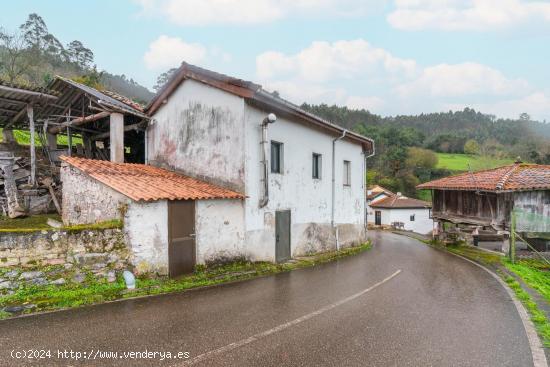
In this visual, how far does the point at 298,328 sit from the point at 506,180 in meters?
15.3

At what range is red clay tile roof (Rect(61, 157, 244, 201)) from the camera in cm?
840

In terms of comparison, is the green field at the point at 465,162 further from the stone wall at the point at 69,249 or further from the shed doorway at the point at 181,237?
the stone wall at the point at 69,249

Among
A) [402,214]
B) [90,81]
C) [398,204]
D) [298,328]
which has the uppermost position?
[90,81]

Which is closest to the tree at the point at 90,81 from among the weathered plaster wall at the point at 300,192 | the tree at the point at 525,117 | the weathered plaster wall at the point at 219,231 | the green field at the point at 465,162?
the weathered plaster wall at the point at 300,192

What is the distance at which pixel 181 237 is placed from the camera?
8852 millimetres

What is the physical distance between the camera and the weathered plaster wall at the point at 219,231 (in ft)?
31.0

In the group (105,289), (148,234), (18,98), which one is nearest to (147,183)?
(148,234)

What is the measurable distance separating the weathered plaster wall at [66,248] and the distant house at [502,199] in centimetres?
1535

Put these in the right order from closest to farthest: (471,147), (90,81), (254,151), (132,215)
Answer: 1. (132,215)
2. (254,151)
3. (90,81)
4. (471,147)

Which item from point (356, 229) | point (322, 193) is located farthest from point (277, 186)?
point (356, 229)

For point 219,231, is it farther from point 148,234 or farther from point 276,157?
point 276,157

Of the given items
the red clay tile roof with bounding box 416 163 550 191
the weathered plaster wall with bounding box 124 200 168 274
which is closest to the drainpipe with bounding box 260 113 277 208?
the weathered plaster wall with bounding box 124 200 168 274

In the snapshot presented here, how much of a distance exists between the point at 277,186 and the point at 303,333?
7131 mm

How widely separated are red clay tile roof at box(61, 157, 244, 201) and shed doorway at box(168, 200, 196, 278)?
322 mm
